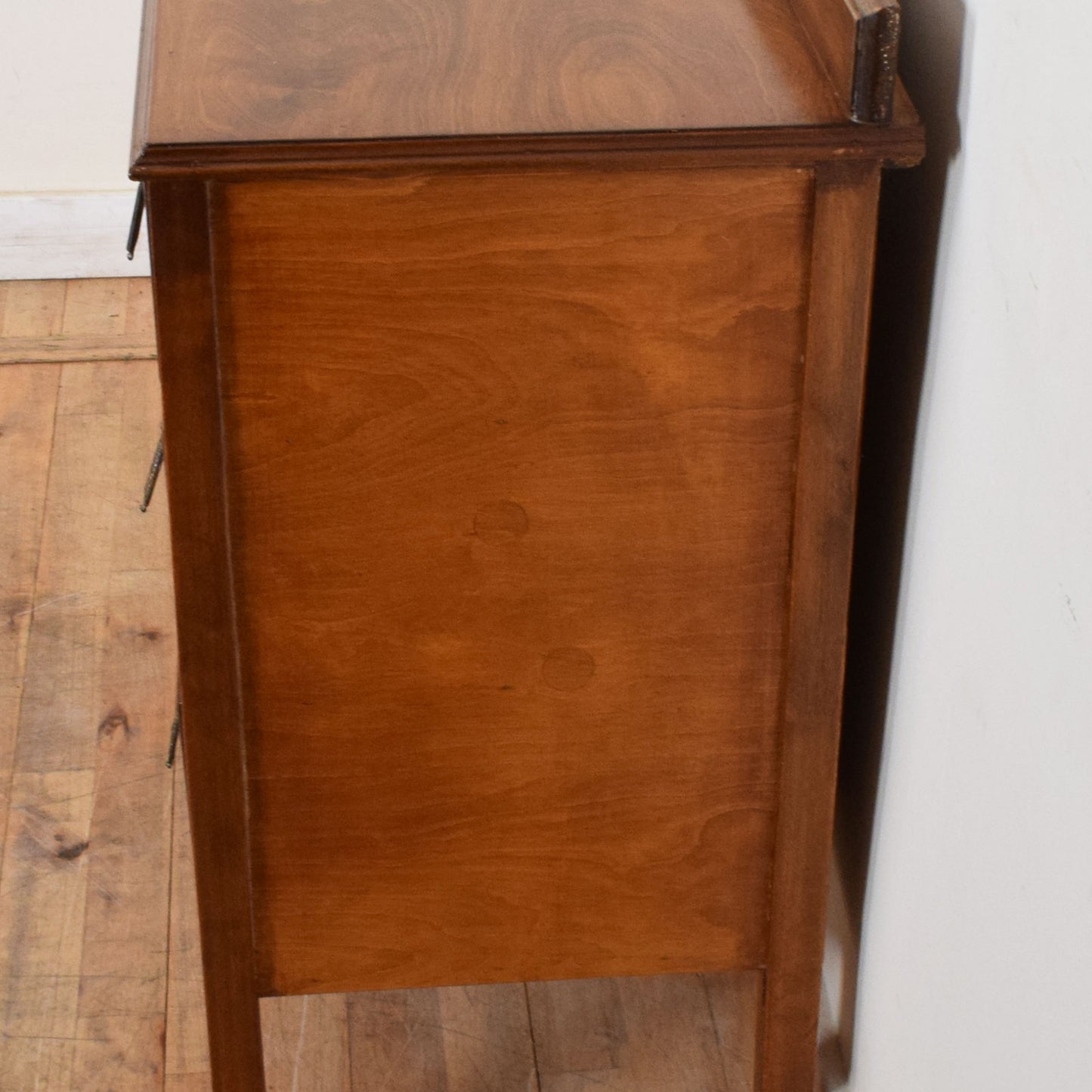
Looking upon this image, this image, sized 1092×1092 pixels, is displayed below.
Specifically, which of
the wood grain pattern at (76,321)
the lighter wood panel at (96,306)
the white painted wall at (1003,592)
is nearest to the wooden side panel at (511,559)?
the white painted wall at (1003,592)

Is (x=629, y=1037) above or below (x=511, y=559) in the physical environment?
below

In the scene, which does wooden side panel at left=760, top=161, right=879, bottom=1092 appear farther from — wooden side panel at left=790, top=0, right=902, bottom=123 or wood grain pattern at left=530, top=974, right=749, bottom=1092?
wood grain pattern at left=530, top=974, right=749, bottom=1092

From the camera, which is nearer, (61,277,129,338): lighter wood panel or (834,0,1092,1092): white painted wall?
(834,0,1092,1092): white painted wall

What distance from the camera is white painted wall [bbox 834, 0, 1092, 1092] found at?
2.68 ft

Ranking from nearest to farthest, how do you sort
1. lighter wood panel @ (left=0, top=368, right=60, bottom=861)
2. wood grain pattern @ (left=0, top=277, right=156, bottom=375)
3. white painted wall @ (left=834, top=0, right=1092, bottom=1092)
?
white painted wall @ (left=834, top=0, right=1092, bottom=1092), lighter wood panel @ (left=0, top=368, right=60, bottom=861), wood grain pattern @ (left=0, top=277, right=156, bottom=375)

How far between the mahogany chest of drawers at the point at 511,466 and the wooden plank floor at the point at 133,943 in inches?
10.0

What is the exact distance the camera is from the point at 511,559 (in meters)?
1.16

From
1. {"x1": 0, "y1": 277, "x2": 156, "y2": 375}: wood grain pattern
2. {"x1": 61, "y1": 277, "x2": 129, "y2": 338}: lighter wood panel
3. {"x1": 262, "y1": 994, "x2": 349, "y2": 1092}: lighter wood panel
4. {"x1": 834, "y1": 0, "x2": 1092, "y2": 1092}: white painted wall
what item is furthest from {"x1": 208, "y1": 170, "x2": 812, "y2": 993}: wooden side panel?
{"x1": 61, "y1": 277, "x2": 129, "y2": 338}: lighter wood panel

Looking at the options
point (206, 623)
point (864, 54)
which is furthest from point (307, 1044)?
point (864, 54)

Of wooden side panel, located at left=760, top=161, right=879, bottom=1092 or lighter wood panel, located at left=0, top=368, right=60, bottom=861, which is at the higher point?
wooden side panel, located at left=760, top=161, right=879, bottom=1092

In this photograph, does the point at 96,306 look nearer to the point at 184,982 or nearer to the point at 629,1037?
the point at 184,982

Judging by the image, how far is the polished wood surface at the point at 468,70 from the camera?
1.01 metres

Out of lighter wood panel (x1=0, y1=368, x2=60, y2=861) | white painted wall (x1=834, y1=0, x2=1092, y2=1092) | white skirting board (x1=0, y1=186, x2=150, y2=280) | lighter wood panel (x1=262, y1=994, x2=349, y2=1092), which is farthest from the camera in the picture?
white skirting board (x1=0, y1=186, x2=150, y2=280)

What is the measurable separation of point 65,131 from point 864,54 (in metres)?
2.01
